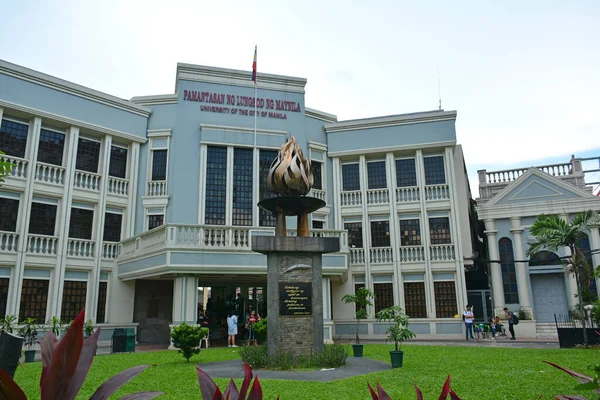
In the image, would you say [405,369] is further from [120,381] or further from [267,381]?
[120,381]

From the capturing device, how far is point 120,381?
1707 millimetres

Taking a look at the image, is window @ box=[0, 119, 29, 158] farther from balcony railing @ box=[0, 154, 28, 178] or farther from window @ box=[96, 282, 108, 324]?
window @ box=[96, 282, 108, 324]

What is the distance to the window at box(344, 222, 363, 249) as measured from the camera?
2659 centimetres

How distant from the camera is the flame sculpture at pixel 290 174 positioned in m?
13.4

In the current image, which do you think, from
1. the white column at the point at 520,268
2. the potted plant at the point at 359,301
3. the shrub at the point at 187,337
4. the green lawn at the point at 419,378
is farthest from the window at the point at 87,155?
the white column at the point at 520,268

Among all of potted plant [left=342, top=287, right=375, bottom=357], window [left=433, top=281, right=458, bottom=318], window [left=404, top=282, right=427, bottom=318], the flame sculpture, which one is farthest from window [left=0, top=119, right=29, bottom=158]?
window [left=433, top=281, right=458, bottom=318]

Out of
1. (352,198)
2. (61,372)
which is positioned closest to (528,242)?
(352,198)

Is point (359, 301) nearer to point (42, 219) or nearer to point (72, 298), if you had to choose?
point (72, 298)

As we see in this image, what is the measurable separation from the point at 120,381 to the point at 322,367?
1119cm

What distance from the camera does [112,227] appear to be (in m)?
23.5

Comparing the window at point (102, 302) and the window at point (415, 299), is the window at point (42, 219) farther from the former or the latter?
the window at point (415, 299)

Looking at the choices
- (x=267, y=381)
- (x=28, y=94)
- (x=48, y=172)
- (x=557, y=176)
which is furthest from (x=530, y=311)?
(x=28, y=94)

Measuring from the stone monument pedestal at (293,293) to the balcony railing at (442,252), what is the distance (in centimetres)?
1379

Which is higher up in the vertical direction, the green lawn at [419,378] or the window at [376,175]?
the window at [376,175]
